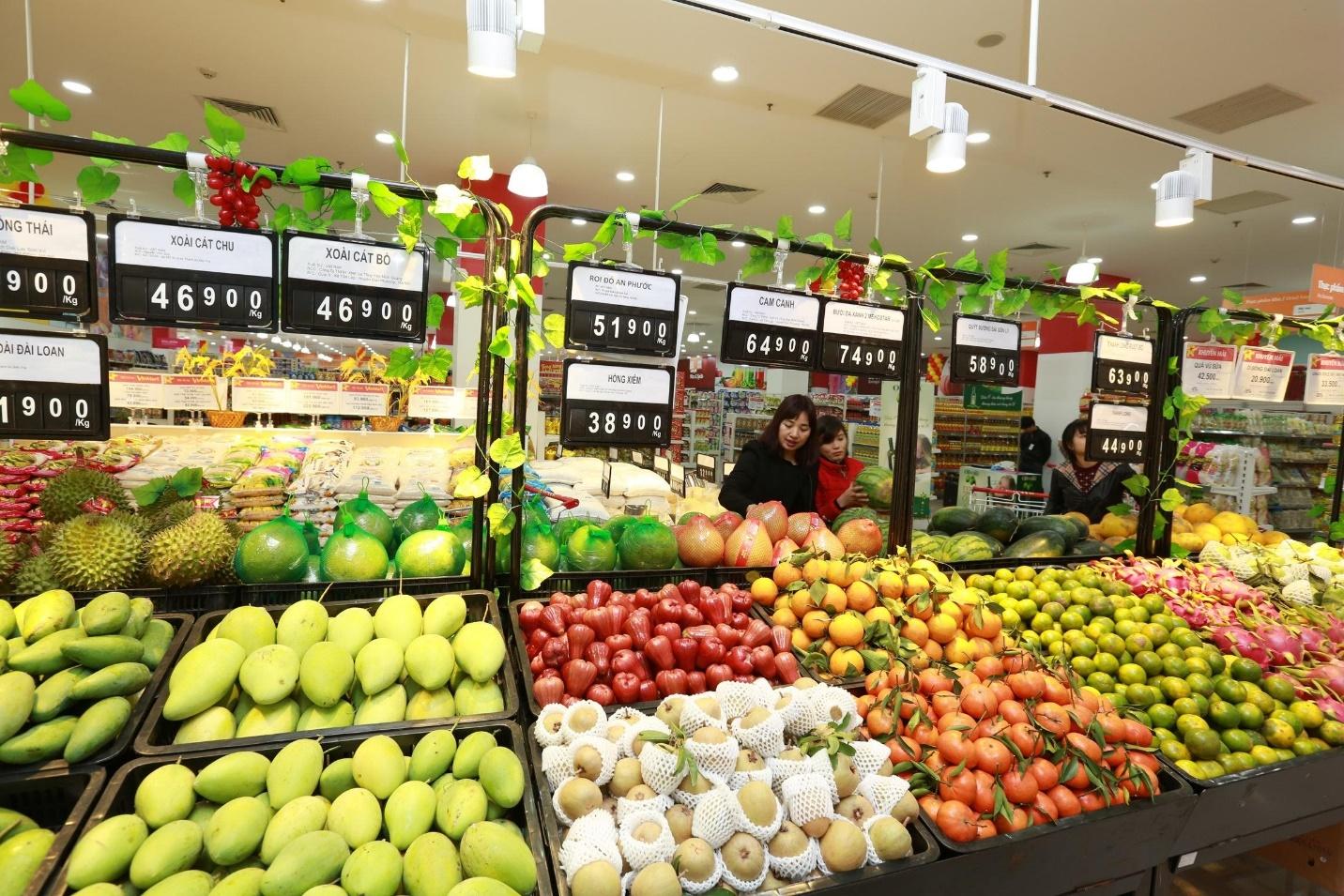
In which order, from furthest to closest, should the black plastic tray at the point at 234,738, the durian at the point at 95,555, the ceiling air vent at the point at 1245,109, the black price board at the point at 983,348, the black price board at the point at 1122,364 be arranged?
the ceiling air vent at the point at 1245,109 < the black price board at the point at 1122,364 < the black price board at the point at 983,348 < the durian at the point at 95,555 < the black plastic tray at the point at 234,738

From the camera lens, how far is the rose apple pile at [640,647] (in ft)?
5.31

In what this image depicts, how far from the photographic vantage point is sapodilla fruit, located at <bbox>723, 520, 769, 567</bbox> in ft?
7.71

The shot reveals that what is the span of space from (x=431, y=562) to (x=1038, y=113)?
5.25 meters

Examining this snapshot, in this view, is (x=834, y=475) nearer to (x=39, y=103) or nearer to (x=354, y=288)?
(x=354, y=288)

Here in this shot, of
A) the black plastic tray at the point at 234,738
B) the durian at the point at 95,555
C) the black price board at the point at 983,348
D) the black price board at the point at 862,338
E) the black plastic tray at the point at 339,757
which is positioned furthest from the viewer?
the black price board at the point at 983,348

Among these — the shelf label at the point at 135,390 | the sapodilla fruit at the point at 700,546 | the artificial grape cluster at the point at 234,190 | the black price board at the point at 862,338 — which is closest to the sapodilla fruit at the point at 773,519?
the sapodilla fruit at the point at 700,546

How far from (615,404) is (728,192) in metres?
6.25

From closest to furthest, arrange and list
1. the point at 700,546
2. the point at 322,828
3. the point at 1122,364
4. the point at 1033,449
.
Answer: the point at 322,828, the point at 700,546, the point at 1122,364, the point at 1033,449

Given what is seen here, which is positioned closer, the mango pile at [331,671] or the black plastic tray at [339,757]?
the black plastic tray at [339,757]

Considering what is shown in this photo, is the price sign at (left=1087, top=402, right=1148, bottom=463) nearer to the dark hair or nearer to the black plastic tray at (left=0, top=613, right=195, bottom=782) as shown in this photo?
the dark hair

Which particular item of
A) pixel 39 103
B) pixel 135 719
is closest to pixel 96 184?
pixel 39 103

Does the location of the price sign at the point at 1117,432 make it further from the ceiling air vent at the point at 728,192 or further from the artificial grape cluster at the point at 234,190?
the ceiling air vent at the point at 728,192

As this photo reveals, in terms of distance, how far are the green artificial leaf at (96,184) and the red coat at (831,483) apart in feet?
11.6

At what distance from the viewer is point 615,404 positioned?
2.01 meters
